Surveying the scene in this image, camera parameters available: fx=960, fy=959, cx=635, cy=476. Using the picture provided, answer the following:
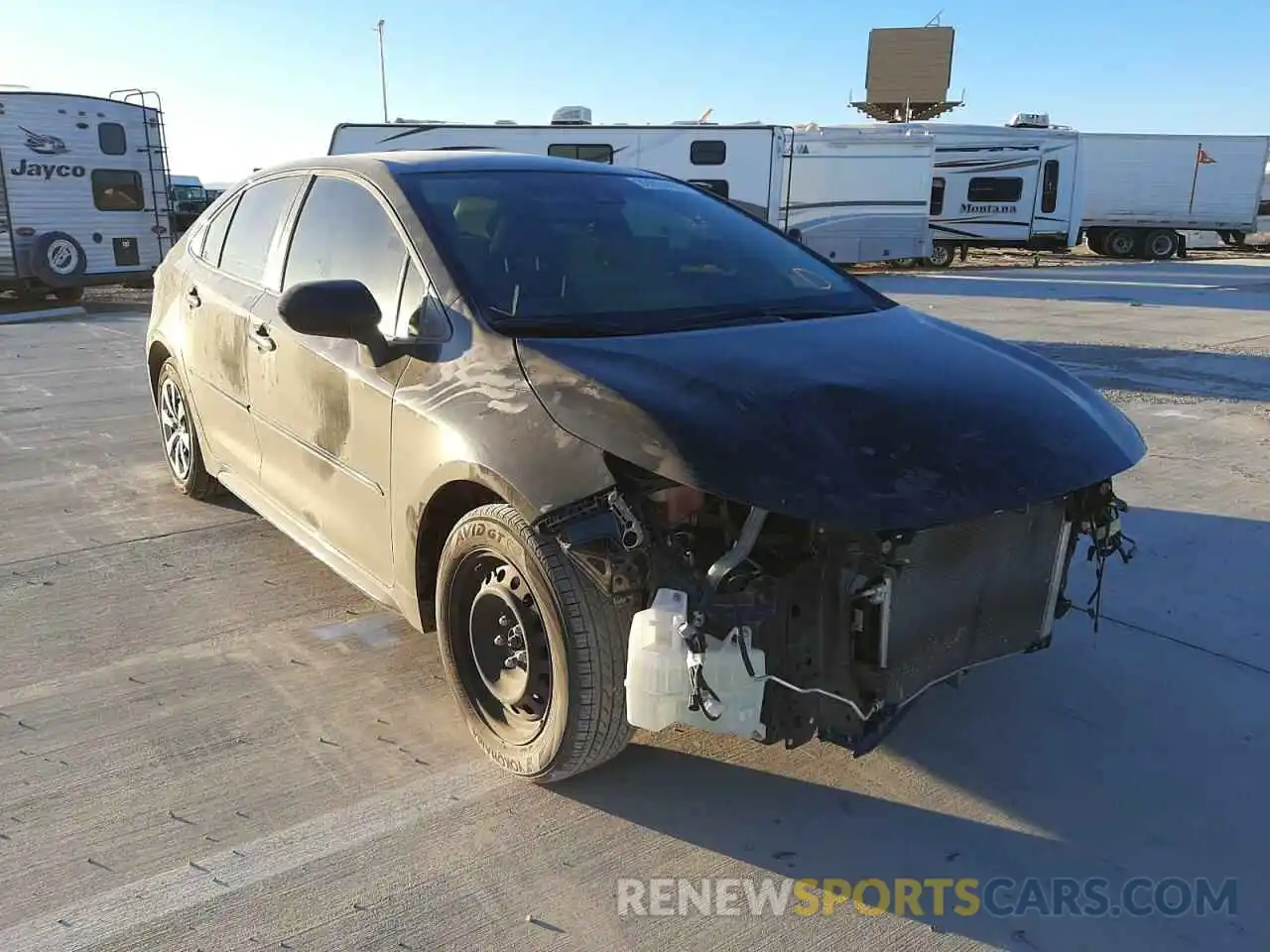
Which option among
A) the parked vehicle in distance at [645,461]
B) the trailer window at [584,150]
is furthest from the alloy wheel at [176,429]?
the trailer window at [584,150]

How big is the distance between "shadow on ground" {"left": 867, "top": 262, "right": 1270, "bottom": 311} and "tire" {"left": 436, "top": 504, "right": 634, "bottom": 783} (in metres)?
14.8

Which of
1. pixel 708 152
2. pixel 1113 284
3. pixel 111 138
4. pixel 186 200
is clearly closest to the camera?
pixel 111 138

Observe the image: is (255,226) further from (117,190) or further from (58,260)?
(117,190)

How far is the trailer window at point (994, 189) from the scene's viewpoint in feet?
79.0

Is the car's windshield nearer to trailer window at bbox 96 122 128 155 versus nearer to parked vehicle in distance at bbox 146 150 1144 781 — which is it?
parked vehicle in distance at bbox 146 150 1144 781

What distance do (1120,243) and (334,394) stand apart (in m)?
30.7

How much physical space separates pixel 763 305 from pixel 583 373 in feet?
3.18

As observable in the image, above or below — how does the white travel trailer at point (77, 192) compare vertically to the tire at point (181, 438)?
above

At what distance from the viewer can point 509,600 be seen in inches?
102

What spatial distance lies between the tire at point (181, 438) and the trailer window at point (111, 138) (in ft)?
39.7

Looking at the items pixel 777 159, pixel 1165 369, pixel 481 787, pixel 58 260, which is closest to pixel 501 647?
pixel 481 787

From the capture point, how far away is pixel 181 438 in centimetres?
506

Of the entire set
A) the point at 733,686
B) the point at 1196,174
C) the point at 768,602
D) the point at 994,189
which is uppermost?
the point at 1196,174

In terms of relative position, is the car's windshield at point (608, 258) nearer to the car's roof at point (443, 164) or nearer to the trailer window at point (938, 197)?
the car's roof at point (443, 164)
